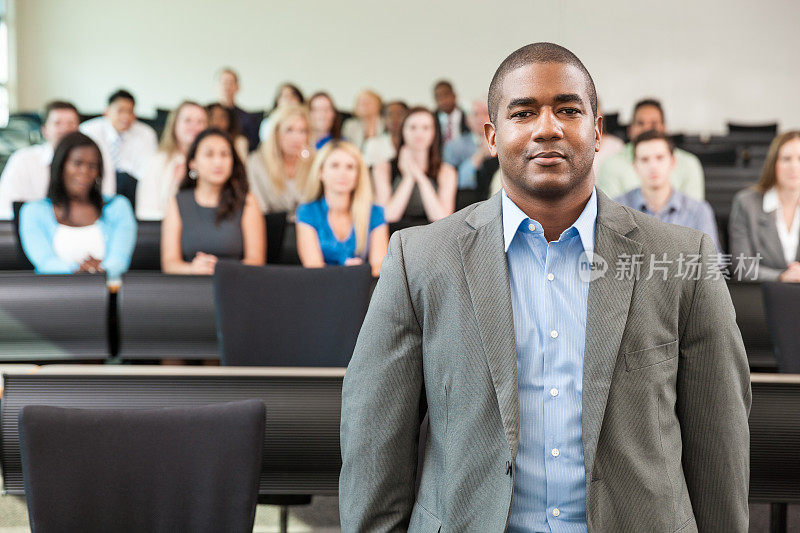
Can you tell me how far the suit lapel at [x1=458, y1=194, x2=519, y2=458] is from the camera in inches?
45.2

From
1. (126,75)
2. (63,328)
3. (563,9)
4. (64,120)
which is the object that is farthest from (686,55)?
(63,328)

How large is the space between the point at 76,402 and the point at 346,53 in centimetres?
869

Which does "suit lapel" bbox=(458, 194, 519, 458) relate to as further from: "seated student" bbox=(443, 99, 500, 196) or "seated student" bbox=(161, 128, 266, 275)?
"seated student" bbox=(443, 99, 500, 196)

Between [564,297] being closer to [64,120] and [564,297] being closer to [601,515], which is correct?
[601,515]

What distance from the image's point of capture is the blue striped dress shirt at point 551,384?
1161 mm

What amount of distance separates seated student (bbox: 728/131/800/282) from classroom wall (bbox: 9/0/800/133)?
6.31 meters

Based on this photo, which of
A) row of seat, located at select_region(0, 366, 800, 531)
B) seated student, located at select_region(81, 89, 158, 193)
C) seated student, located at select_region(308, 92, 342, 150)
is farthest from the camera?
seated student, located at select_region(81, 89, 158, 193)

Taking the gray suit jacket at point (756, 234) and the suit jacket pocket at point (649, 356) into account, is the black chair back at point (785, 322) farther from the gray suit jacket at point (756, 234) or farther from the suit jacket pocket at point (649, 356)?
the gray suit jacket at point (756, 234)

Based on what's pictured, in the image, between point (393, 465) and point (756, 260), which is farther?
point (756, 260)

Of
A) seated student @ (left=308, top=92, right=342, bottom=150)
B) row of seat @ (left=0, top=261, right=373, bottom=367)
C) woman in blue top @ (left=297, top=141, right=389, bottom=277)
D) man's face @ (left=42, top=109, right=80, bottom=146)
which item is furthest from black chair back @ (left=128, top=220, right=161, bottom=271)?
seated student @ (left=308, top=92, right=342, bottom=150)

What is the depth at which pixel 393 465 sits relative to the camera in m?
1.24

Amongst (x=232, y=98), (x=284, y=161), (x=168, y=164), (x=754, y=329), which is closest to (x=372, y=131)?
(x=232, y=98)

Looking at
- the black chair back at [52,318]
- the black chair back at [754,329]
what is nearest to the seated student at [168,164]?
the black chair back at [52,318]

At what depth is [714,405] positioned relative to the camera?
1.19 m
